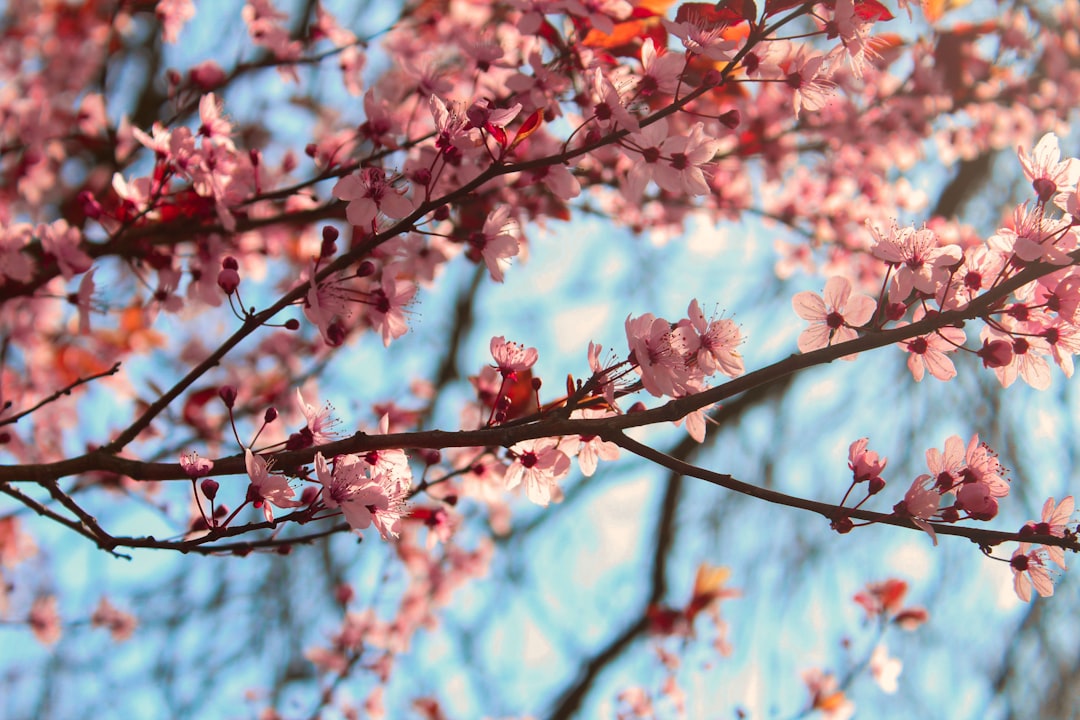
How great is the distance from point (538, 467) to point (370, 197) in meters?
0.56

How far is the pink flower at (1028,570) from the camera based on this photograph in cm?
138

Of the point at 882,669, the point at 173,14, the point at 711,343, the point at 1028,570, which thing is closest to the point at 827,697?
the point at 882,669

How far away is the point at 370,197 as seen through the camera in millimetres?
1478

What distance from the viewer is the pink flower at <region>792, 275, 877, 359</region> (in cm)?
143

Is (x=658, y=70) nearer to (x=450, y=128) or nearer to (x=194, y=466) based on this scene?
(x=450, y=128)

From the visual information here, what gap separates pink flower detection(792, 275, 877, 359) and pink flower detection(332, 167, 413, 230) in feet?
2.33

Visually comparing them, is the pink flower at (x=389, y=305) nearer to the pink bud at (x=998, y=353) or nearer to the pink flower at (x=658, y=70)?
the pink flower at (x=658, y=70)

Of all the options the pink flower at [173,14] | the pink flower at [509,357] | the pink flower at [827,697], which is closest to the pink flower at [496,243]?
the pink flower at [509,357]

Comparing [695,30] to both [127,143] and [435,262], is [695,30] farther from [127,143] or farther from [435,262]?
[127,143]

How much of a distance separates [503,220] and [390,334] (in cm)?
31

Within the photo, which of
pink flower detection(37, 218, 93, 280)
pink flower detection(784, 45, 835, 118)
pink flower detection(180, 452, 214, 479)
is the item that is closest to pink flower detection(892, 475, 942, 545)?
pink flower detection(784, 45, 835, 118)

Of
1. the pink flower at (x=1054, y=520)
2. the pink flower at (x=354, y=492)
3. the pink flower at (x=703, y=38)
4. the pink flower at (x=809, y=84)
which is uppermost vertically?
the pink flower at (x=809, y=84)

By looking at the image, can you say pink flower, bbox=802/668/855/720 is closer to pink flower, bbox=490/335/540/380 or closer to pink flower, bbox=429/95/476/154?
pink flower, bbox=490/335/540/380

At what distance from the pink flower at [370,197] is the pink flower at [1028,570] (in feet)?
3.88
